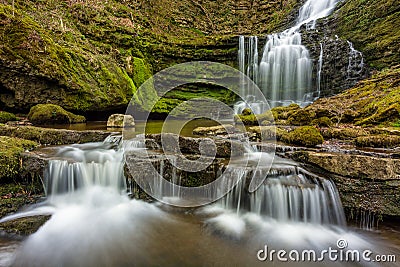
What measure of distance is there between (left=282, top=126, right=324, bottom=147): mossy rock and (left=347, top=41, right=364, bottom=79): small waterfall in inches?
409

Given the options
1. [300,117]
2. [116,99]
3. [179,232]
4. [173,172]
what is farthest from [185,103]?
[179,232]

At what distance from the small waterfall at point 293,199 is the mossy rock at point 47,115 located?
766 centimetres

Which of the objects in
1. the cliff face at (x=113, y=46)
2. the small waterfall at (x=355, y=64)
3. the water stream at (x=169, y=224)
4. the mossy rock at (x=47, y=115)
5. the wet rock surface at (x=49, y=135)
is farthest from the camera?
the small waterfall at (x=355, y=64)

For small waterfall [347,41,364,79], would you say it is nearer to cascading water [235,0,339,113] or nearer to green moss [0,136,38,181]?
cascading water [235,0,339,113]

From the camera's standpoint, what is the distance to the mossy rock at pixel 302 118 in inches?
332

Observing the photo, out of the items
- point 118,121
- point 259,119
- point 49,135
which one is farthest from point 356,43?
point 49,135

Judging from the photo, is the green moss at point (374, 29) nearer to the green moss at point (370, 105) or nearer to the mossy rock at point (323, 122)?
the green moss at point (370, 105)

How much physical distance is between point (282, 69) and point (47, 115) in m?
14.3

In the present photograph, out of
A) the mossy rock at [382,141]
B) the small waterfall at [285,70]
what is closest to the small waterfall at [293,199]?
the mossy rock at [382,141]

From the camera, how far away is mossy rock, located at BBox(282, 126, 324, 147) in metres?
5.25

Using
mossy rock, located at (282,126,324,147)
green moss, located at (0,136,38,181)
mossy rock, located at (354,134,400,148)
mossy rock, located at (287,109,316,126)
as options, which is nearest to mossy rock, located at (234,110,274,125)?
mossy rock, located at (287,109,316,126)

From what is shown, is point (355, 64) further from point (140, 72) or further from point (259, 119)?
point (140, 72)

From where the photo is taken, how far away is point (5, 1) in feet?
30.3

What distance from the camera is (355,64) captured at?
42.2 feet
